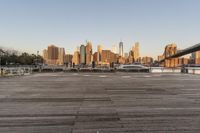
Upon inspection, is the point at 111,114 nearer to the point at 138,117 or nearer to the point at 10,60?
the point at 138,117

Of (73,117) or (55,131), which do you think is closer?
(55,131)

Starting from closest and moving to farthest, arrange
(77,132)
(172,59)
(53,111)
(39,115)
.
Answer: (77,132) < (39,115) < (53,111) < (172,59)

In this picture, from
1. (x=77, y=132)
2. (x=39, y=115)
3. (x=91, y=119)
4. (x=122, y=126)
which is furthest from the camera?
(x=39, y=115)

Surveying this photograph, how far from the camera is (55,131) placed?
283 inches

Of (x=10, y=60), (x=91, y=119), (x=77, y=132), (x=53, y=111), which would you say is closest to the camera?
(x=77, y=132)

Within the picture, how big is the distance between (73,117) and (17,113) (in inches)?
73.9

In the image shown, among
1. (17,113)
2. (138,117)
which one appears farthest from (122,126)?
(17,113)

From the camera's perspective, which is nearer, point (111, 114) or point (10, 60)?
point (111, 114)

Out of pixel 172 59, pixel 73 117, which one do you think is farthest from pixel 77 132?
pixel 172 59

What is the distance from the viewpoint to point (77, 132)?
7137mm

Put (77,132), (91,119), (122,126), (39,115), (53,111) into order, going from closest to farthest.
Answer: (77,132) < (122,126) < (91,119) < (39,115) < (53,111)

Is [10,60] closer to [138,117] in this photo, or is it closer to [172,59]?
[172,59]

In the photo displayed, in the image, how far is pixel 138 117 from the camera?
29.5ft

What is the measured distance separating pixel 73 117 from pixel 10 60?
15848cm
